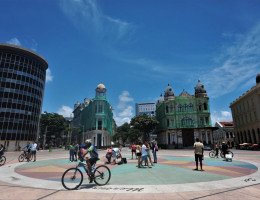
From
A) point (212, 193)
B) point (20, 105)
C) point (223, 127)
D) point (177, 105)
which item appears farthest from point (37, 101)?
point (212, 193)

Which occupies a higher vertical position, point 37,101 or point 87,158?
point 37,101

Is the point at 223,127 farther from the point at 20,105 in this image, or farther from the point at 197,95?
the point at 20,105

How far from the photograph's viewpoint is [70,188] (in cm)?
784

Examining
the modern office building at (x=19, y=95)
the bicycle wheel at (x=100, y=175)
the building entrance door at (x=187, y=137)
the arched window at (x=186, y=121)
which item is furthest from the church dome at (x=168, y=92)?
the bicycle wheel at (x=100, y=175)

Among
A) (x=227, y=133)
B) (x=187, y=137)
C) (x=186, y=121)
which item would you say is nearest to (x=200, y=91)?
(x=186, y=121)

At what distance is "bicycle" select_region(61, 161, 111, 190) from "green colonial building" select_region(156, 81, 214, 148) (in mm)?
56690

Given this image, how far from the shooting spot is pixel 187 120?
65625mm

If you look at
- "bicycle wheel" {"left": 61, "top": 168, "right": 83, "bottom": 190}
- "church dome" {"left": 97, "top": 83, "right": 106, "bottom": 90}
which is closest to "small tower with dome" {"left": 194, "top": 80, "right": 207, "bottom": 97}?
"church dome" {"left": 97, "top": 83, "right": 106, "bottom": 90}

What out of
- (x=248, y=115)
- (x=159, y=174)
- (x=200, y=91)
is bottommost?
(x=159, y=174)

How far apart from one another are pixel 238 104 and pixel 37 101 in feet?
216

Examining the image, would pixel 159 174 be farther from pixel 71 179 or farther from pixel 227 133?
pixel 227 133

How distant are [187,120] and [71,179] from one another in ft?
199

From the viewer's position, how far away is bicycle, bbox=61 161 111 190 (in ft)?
26.1

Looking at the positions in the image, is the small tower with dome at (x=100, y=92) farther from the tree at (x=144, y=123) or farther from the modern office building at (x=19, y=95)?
the modern office building at (x=19, y=95)
